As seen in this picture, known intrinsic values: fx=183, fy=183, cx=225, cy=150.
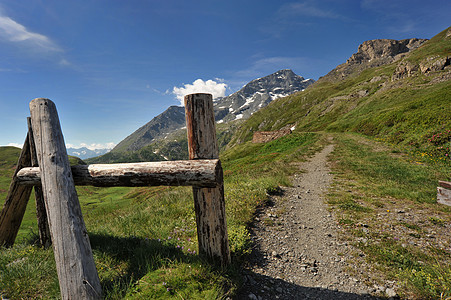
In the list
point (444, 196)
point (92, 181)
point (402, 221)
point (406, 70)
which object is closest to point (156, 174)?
point (92, 181)

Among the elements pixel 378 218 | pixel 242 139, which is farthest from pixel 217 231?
pixel 242 139

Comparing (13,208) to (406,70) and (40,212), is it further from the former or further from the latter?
(406,70)

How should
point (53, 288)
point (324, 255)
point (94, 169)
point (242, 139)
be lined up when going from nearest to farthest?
1. point (53, 288)
2. point (94, 169)
3. point (324, 255)
4. point (242, 139)

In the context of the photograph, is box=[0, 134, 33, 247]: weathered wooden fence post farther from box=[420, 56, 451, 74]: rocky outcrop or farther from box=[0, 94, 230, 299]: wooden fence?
box=[420, 56, 451, 74]: rocky outcrop

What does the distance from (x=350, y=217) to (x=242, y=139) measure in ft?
629

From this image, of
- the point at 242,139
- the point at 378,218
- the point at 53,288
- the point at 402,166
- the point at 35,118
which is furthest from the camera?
the point at 242,139

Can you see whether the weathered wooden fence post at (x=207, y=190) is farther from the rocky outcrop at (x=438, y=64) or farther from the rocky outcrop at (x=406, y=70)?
the rocky outcrop at (x=406, y=70)

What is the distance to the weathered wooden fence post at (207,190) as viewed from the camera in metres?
3.62

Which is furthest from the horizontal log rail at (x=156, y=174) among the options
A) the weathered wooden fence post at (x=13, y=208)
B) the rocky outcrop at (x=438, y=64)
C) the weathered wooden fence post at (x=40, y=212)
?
the rocky outcrop at (x=438, y=64)

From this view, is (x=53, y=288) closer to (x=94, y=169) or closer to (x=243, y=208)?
(x=94, y=169)

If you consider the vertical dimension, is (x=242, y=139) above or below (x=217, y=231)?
above

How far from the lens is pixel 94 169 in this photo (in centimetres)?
389

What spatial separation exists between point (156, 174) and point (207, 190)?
104 cm

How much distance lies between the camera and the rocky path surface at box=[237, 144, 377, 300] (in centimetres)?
385
